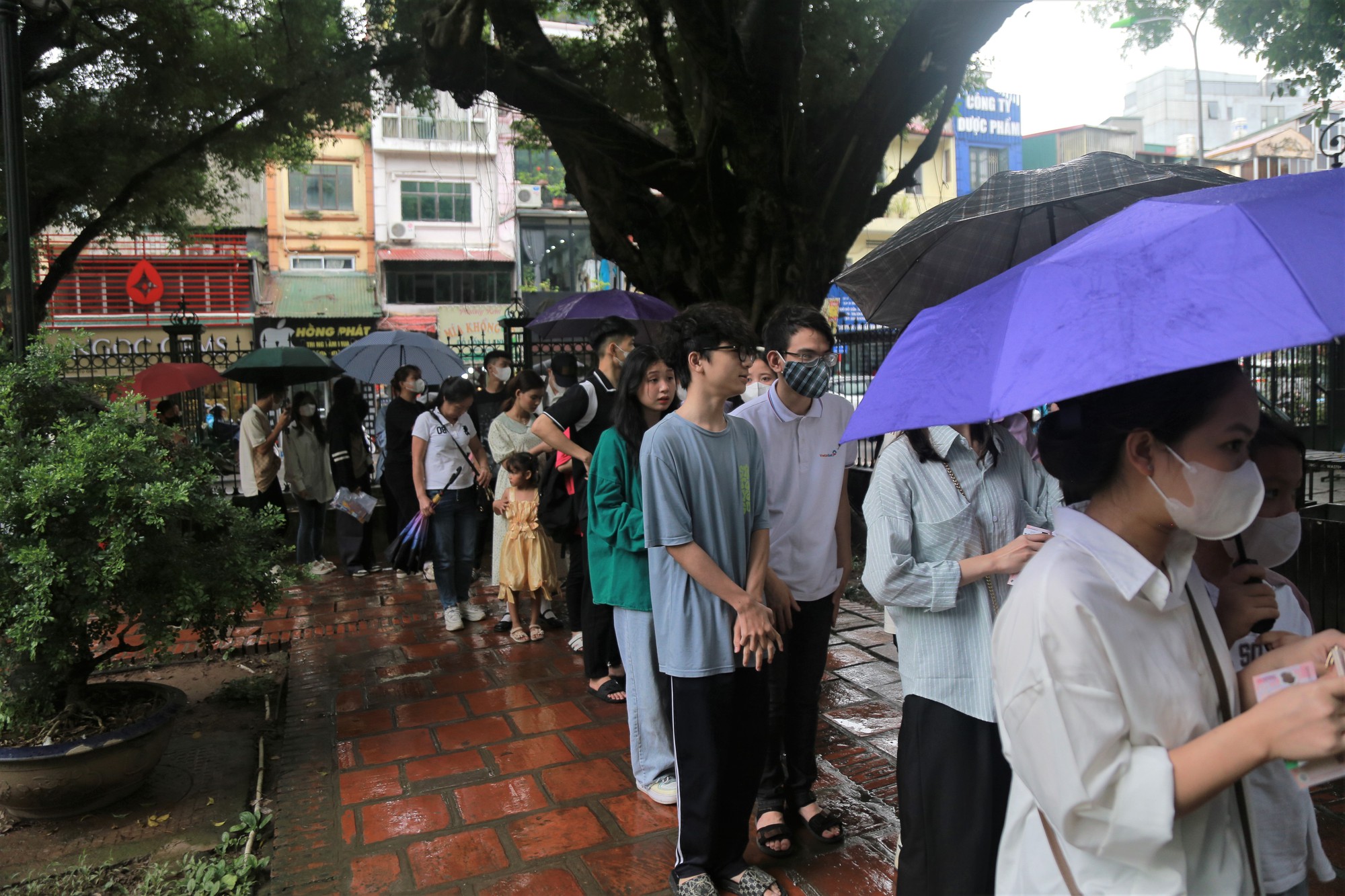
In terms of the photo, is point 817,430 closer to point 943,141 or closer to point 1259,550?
point 1259,550

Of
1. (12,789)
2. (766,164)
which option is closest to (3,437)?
(12,789)

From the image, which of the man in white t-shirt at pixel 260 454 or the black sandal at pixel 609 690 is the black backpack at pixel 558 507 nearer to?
the black sandal at pixel 609 690

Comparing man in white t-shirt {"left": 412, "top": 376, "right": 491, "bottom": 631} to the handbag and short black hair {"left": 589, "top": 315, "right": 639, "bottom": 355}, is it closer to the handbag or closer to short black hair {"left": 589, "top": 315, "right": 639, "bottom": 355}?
the handbag

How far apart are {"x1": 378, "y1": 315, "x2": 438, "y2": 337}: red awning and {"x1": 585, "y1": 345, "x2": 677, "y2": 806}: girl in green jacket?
1015 inches

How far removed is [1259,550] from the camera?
6.58ft

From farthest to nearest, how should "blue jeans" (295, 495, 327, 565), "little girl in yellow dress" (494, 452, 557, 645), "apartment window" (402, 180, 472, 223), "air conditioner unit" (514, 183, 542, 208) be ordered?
1. "apartment window" (402, 180, 472, 223)
2. "air conditioner unit" (514, 183, 542, 208)
3. "blue jeans" (295, 495, 327, 565)
4. "little girl in yellow dress" (494, 452, 557, 645)

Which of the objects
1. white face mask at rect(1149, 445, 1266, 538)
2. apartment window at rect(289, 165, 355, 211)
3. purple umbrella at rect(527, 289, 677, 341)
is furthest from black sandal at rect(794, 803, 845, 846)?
apartment window at rect(289, 165, 355, 211)

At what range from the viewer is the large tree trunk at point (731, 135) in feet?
22.7

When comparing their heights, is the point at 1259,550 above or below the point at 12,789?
above

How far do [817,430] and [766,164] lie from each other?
4386 mm

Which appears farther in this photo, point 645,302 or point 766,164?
point 645,302

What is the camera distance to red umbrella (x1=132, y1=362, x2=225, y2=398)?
339 inches

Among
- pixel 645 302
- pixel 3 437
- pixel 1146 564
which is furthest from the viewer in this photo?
pixel 645 302

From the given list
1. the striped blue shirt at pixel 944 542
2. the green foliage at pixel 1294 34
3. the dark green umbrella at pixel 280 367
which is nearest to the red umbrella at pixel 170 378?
the dark green umbrella at pixel 280 367
